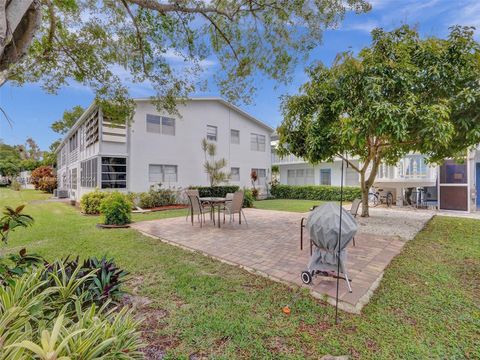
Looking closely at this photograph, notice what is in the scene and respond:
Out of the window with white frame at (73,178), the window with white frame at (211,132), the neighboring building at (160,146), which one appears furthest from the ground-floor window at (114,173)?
the window with white frame at (73,178)

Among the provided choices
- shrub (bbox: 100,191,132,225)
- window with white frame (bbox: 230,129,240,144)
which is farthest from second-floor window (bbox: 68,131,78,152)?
shrub (bbox: 100,191,132,225)

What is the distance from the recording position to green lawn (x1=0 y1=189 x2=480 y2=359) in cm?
238

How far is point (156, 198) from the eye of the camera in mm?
13492

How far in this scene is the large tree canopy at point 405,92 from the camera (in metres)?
5.03

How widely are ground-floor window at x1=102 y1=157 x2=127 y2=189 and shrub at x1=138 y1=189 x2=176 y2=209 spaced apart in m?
1.20

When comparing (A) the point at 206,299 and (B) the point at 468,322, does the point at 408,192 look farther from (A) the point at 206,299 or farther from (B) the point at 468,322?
(A) the point at 206,299

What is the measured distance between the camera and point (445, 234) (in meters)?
7.04

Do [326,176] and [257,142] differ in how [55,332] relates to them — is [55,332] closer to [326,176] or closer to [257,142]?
[257,142]

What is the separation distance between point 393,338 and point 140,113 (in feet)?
45.6

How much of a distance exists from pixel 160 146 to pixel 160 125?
1.21 metres

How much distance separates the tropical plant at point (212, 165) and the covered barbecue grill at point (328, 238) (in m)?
12.2

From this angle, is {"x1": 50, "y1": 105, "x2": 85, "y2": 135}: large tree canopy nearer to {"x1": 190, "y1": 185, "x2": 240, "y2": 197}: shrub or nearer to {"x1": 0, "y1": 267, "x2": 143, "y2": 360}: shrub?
{"x1": 190, "y1": 185, "x2": 240, "y2": 197}: shrub

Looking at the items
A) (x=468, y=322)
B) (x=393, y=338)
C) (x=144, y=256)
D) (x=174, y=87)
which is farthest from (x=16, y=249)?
(x=468, y=322)

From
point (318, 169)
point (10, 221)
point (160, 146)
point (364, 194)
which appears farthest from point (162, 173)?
point (318, 169)
